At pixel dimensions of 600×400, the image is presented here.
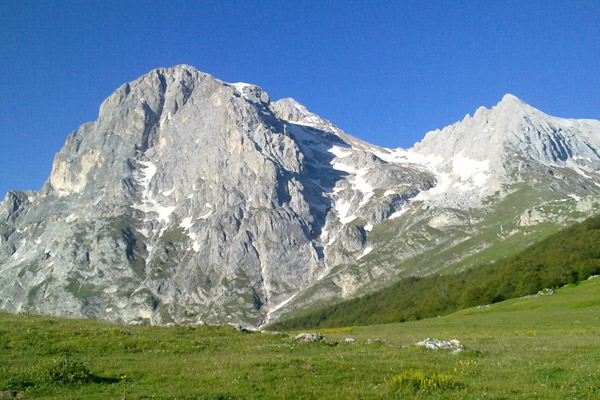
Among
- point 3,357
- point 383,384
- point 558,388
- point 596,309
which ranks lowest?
point 596,309

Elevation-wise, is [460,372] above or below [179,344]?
below

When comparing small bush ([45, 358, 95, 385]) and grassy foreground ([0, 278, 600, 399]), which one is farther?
small bush ([45, 358, 95, 385])

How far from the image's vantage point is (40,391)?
691 inches

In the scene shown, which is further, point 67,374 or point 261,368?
point 261,368

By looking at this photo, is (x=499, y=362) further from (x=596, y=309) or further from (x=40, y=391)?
(x=596, y=309)

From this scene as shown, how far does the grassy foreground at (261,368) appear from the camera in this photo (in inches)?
677

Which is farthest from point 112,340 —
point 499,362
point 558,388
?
point 558,388

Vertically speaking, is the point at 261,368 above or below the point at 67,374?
below

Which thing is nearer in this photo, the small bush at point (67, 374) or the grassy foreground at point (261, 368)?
the grassy foreground at point (261, 368)

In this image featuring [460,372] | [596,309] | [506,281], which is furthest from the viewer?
[506,281]

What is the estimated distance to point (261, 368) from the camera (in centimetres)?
2102

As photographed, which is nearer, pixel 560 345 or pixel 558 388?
pixel 558 388

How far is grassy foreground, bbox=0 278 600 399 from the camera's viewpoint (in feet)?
56.4

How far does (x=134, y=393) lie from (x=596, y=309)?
62059 mm
